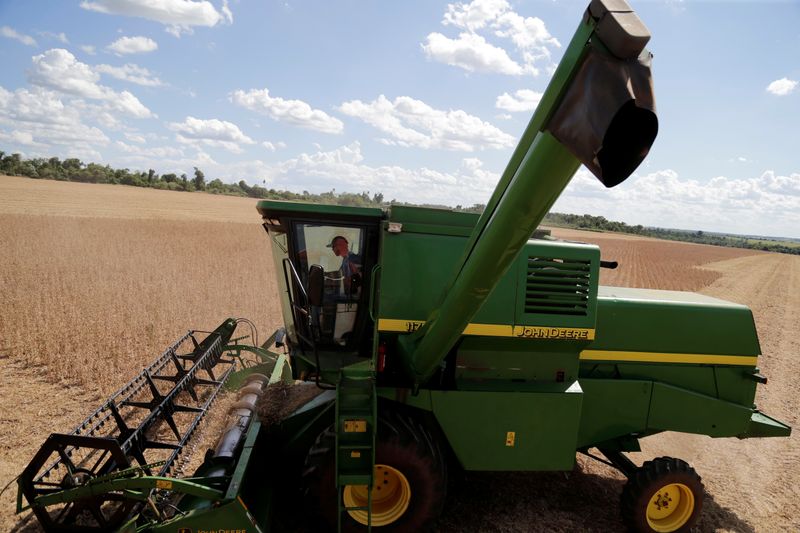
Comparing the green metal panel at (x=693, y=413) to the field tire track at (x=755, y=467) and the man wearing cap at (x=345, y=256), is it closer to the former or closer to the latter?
the field tire track at (x=755, y=467)

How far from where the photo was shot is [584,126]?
2.12m

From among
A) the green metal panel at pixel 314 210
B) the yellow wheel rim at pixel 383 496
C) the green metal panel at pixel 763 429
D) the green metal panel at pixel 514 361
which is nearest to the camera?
the yellow wheel rim at pixel 383 496

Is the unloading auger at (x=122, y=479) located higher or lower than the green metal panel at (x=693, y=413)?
lower

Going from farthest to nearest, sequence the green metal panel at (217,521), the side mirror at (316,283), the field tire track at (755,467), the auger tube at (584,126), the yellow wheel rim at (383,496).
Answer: the field tire track at (755,467) → the yellow wheel rim at (383,496) → the side mirror at (316,283) → the green metal panel at (217,521) → the auger tube at (584,126)

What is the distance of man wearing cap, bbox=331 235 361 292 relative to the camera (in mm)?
4320

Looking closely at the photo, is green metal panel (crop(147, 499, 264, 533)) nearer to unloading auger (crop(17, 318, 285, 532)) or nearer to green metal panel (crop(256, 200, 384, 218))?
unloading auger (crop(17, 318, 285, 532))

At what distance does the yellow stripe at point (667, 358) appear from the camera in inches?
188

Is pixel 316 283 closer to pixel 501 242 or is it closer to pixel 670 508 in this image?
pixel 501 242

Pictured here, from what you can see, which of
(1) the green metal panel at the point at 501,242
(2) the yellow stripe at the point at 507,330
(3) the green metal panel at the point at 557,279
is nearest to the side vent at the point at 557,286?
(3) the green metal panel at the point at 557,279

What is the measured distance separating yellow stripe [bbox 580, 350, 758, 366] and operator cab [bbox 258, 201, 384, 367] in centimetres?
214

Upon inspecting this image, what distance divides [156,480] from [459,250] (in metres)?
2.74

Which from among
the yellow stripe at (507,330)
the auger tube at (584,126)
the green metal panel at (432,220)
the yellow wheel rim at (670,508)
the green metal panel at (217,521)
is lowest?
the yellow wheel rim at (670,508)

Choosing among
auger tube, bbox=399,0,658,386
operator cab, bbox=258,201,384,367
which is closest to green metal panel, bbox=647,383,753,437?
operator cab, bbox=258,201,384,367

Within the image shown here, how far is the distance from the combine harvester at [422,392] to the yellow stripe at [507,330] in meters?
0.01
